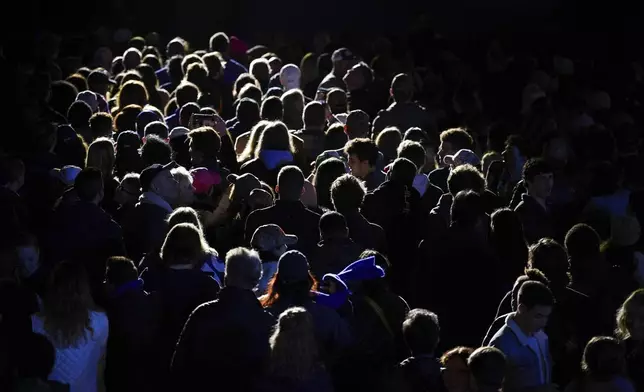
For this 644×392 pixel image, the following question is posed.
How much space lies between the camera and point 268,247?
820cm

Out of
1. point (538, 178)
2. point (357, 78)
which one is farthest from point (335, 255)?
point (357, 78)

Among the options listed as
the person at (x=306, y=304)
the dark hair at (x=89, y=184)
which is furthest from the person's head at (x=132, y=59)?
the person at (x=306, y=304)

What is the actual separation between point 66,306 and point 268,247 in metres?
1.53

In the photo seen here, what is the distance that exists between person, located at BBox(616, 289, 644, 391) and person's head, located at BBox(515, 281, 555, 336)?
0.45 metres

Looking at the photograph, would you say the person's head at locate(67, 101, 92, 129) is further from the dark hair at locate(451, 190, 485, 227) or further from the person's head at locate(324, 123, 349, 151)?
the dark hair at locate(451, 190, 485, 227)

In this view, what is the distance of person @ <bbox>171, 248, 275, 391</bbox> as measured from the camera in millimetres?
6992

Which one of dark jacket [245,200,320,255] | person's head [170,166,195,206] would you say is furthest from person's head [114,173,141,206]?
dark jacket [245,200,320,255]

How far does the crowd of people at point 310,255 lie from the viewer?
702 cm

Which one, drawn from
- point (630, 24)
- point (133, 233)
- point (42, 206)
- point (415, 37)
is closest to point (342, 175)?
point (133, 233)

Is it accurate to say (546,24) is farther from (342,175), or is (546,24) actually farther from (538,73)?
(342,175)

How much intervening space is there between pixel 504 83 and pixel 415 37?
2.55 meters

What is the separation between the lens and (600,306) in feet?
26.2

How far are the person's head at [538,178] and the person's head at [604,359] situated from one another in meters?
3.14

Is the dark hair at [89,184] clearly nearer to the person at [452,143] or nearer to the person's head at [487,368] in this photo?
the person's head at [487,368]
